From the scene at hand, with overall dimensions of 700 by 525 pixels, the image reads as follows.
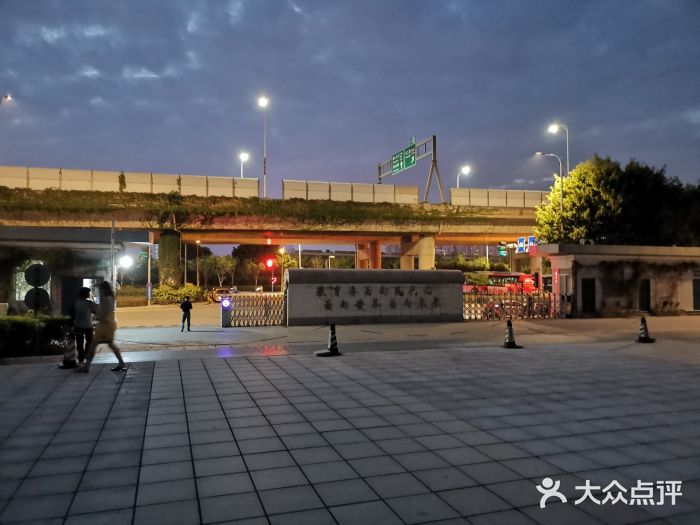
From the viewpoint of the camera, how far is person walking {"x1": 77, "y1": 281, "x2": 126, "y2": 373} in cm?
1026

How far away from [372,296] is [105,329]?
1255cm

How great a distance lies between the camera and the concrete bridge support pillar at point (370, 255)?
169 feet

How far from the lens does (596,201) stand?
3002 cm

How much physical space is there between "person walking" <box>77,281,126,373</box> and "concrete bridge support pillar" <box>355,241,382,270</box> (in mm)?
40461

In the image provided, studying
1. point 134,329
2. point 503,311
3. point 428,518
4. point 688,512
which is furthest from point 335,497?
point 503,311

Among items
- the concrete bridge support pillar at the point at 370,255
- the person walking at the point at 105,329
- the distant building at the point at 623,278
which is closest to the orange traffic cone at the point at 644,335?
the distant building at the point at 623,278

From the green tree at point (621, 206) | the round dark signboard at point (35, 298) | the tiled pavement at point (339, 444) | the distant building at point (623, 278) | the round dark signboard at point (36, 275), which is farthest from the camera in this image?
the green tree at point (621, 206)

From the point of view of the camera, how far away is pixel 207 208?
3622 cm

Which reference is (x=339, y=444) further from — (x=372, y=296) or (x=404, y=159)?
(x=404, y=159)

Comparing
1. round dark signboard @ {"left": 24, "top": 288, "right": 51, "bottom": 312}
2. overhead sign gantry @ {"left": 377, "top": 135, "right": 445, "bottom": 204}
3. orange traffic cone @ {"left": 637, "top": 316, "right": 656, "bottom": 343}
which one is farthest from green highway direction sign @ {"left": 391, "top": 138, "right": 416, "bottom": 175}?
round dark signboard @ {"left": 24, "top": 288, "right": 51, "bottom": 312}

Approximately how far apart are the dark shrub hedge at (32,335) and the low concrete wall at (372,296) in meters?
9.23
